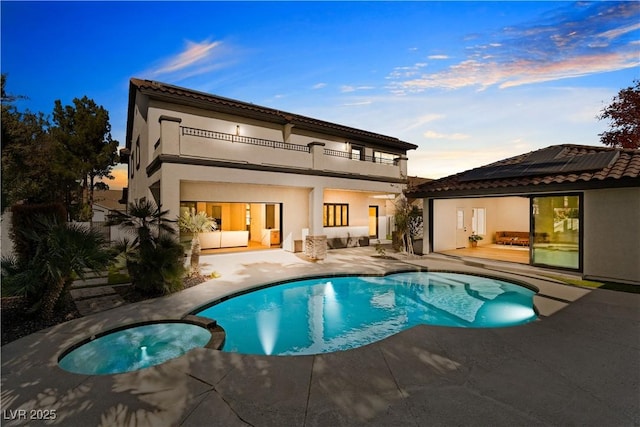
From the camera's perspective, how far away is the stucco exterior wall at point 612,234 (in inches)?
375

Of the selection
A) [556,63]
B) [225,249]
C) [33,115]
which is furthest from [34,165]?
[556,63]

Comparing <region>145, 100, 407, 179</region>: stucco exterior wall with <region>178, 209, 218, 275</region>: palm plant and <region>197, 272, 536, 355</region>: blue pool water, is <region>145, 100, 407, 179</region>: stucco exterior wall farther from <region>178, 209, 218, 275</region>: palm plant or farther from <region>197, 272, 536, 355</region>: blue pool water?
<region>197, 272, 536, 355</region>: blue pool water

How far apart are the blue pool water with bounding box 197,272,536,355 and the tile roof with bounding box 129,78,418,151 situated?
32.1 ft

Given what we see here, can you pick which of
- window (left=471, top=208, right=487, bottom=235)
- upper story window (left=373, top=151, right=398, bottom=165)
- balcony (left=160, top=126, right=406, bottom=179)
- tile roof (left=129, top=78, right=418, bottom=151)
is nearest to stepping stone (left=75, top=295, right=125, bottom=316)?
balcony (left=160, top=126, right=406, bottom=179)

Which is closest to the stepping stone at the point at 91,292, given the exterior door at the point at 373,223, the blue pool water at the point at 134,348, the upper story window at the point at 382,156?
the blue pool water at the point at 134,348

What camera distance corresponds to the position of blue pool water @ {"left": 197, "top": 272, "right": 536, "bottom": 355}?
6.81 metres

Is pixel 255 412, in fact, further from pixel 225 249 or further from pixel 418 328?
pixel 225 249

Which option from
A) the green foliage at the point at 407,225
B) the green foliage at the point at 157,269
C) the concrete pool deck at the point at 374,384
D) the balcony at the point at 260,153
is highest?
the balcony at the point at 260,153

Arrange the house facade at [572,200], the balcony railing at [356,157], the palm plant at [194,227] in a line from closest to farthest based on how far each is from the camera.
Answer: the house facade at [572,200], the palm plant at [194,227], the balcony railing at [356,157]

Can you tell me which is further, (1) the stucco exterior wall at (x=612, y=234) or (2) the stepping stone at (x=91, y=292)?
(1) the stucco exterior wall at (x=612, y=234)

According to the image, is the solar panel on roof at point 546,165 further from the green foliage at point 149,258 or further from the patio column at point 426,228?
the green foliage at point 149,258

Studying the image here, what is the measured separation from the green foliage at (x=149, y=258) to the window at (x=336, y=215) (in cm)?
1165

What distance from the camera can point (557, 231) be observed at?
1153 cm

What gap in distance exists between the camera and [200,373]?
4.23 m
